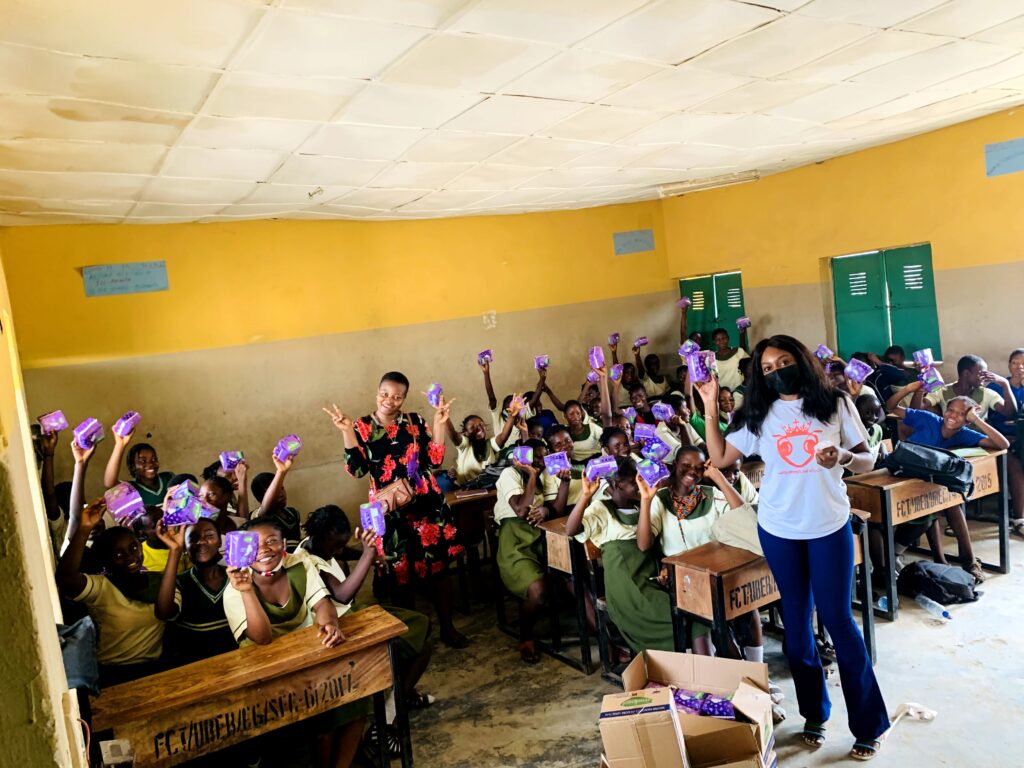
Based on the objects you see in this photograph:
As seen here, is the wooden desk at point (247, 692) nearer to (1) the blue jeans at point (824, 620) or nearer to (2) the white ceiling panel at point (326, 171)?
(1) the blue jeans at point (824, 620)

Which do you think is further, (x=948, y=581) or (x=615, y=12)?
(x=948, y=581)

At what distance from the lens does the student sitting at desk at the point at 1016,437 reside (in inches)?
224

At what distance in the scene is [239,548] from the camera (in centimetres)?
282

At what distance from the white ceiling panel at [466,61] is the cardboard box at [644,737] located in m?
2.53

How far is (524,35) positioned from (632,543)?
2.50 m

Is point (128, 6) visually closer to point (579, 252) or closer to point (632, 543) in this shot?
point (632, 543)

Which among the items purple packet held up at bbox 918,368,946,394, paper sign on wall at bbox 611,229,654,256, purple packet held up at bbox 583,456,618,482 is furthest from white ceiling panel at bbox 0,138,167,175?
paper sign on wall at bbox 611,229,654,256

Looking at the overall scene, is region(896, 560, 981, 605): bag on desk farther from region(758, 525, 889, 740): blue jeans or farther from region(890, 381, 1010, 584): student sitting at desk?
region(758, 525, 889, 740): blue jeans

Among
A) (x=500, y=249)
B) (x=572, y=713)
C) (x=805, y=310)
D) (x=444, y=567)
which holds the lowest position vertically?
(x=572, y=713)

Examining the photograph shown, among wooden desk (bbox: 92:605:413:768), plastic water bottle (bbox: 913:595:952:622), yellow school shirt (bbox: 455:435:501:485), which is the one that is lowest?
plastic water bottle (bbox: 913:595:952:622)

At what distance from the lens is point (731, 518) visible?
12.1 ft

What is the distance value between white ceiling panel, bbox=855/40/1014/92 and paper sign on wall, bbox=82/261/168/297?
5439mm

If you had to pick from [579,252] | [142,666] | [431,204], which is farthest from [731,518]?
[579,252]

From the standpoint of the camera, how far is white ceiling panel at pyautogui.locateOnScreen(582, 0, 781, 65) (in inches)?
110
